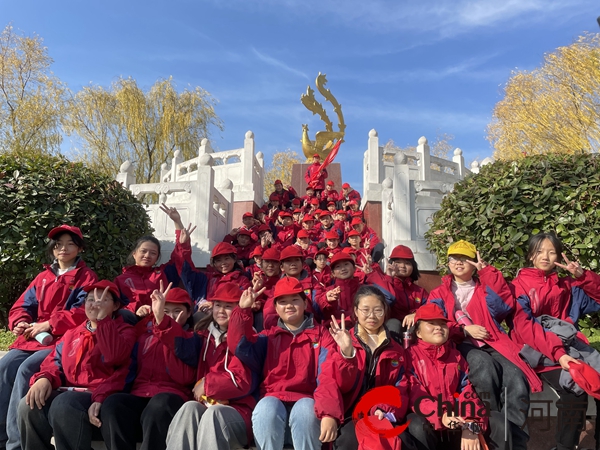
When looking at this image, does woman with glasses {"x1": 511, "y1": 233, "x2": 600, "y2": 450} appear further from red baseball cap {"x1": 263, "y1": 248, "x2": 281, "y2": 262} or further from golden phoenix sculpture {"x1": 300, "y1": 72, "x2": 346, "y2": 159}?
golden phoenix sculpture {"x1": 300, "y1": 72, "x2": 346, "y2": 159}

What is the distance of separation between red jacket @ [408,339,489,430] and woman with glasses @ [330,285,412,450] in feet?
0.25

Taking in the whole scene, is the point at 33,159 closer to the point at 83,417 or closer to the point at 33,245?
the point at 33,245

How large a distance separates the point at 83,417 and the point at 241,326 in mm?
1124

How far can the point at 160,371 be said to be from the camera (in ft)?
9.99

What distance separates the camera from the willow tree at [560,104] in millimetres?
14039

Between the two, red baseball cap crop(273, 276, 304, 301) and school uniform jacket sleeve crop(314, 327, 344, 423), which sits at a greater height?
red baseball cap crop(273, 276, 304, 301)

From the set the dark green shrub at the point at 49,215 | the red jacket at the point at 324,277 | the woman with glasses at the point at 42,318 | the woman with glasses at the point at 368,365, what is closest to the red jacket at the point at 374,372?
the woman with glasses at the point at 368,365

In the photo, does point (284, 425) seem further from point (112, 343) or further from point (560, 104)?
point (560, 104)

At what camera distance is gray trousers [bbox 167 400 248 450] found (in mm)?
2584

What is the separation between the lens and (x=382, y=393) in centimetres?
274

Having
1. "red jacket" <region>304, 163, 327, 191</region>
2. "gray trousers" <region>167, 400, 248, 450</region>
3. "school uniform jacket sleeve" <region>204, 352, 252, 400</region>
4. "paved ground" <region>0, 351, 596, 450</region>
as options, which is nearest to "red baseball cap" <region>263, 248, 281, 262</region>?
"school uniform jacket sleeve" <region>204, 352, 252, 400</region>

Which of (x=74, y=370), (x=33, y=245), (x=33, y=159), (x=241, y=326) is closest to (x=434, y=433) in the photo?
(x=241, y=326)

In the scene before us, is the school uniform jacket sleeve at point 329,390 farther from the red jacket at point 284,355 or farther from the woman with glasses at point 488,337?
the woman with glasses at point 488,337

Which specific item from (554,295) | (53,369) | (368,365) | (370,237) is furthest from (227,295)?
(370,237)
